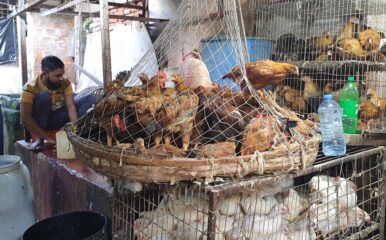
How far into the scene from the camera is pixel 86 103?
4148mm

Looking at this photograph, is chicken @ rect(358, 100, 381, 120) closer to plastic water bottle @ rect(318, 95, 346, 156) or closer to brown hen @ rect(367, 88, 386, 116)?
brown hen @ rect(367, 88, 386, 116)

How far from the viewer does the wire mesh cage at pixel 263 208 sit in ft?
4.84

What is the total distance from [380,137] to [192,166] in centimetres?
158

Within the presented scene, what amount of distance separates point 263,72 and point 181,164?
29.0 inches

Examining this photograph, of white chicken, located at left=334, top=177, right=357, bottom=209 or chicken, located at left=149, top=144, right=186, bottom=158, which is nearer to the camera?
chicken, located at left=149, top=144, right=186, bottom=158

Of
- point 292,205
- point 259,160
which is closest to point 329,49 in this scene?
point 292,205

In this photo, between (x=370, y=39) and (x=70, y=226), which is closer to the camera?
(x=70, y=226)

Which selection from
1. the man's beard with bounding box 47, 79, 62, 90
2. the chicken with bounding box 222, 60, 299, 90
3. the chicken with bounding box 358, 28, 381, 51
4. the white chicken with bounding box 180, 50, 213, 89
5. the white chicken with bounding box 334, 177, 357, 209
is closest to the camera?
the chicken with bounding box 222, 60, 299, 90

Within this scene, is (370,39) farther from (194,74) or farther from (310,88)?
(194,74)

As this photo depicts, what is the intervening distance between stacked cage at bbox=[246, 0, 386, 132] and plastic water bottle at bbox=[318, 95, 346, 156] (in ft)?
2.99

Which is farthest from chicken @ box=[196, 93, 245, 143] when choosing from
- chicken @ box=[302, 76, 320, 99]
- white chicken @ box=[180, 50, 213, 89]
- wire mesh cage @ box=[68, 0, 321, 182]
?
chicken @ box=[302, 76, 320, 99]

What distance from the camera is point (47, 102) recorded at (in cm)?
362

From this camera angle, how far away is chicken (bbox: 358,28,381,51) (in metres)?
3.37

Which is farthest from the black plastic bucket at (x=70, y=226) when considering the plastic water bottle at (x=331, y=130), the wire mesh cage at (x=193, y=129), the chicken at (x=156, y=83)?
the plastic water bottle at (x=331, y=130)
